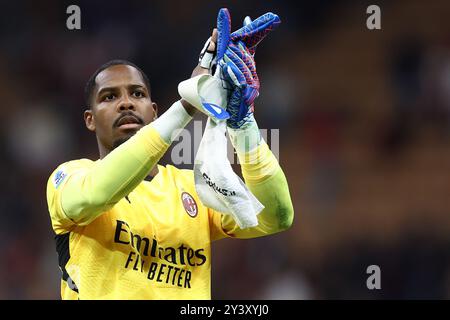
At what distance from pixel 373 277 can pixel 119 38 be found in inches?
131

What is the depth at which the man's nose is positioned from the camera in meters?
3.54

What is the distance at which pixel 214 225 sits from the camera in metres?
3.69

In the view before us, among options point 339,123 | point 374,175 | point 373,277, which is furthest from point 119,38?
point 373,277

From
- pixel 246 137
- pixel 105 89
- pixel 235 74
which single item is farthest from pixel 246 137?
pixel 105 89

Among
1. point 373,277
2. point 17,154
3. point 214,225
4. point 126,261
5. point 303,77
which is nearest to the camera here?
point 126,261

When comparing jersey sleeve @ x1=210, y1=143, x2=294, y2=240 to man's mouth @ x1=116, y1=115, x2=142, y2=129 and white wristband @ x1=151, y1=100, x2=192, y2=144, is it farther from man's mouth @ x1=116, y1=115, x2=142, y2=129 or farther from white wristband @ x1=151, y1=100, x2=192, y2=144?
man's mouth @ x1=116, y1=115, x2=142, y2=129

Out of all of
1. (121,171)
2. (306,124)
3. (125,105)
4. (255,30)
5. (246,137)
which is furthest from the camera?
(306,124)

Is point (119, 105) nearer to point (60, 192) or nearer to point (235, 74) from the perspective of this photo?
point (60, 192)

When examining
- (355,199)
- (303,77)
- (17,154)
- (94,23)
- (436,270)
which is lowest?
(436,270)

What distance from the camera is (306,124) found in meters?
8.42

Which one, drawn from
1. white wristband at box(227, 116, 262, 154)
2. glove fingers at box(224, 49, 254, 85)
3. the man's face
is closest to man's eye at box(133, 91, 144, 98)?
the man's face

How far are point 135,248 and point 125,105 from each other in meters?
0.58

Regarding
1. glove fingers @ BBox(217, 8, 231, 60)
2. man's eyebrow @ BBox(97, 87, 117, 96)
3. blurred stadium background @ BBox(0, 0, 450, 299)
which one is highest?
glove fingers @ BBox(217, 8, 231, 60)
